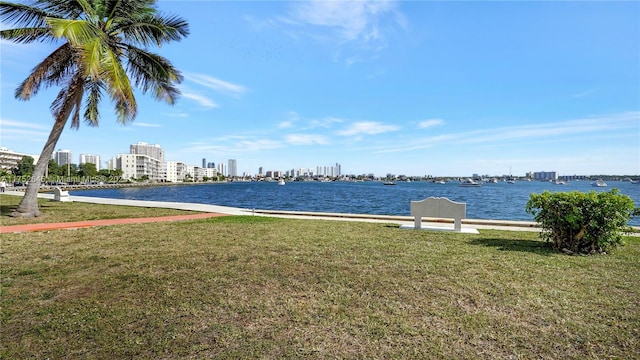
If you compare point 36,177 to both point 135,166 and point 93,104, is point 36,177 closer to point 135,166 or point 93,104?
point 93,104

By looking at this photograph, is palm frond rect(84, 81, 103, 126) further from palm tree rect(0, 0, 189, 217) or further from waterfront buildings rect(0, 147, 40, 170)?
waterfront buildings rect(0, 147, 40, 170)

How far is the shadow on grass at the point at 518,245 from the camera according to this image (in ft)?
22.5

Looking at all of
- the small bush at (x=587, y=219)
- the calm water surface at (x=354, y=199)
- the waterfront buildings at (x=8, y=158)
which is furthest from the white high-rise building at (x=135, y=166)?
the small bush at (x=587, y=219)

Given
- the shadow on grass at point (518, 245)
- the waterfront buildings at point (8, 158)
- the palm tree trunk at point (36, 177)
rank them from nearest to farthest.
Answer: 1. the shadow on grass at point (518, 245)
2. the palm tree trunk at point (36, 177)
3. the waterfront buildings at point (8, 158)

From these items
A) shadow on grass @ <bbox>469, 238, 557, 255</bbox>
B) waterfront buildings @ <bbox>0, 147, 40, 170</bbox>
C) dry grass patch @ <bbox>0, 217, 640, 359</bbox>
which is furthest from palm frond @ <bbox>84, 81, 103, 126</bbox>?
waterfront buildings @ <bbox>0, 147, 40, 170</bbox>

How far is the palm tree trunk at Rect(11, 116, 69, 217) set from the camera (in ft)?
38.5

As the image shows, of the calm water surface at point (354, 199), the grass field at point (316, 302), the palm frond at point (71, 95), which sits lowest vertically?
the calm water surface at point (354, 199)

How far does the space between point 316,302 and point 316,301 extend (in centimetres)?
3

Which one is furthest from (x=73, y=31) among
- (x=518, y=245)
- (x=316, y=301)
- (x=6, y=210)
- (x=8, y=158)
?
(x=8, y=158)

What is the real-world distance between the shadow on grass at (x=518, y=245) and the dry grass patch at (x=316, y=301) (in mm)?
104

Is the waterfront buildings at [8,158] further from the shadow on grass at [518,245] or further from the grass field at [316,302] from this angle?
the shadow on grass at [518,245]

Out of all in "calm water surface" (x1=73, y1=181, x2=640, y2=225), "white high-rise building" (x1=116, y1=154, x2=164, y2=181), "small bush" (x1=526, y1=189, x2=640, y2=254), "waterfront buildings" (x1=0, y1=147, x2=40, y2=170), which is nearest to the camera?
"small bush" (x1=526, y1=189, x2=640, y2=254)

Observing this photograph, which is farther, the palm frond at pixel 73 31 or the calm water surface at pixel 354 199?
the calm water surface at pixel 354 199

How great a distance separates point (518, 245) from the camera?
7383mm
